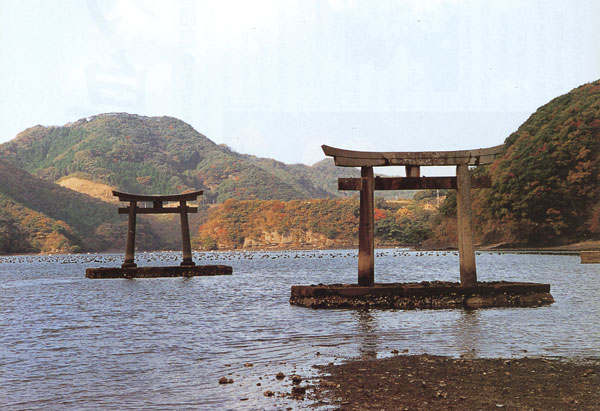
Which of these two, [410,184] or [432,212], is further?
[432,212]

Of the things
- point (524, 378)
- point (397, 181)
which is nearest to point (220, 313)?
point (397, 181)

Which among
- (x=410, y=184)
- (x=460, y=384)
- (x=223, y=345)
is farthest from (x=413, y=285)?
(x=460, y=384)

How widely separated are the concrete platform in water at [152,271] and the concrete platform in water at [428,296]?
2641cm

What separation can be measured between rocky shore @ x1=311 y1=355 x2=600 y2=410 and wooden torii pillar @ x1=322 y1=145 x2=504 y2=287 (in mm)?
9840

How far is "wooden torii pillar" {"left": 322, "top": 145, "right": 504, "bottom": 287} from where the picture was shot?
22.6m

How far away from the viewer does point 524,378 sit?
10.8 meters

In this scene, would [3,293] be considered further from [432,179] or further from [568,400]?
[568,400]

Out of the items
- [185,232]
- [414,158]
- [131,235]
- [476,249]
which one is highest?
[414,158]

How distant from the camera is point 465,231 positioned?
22.9m

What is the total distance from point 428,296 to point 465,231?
→ 274cm

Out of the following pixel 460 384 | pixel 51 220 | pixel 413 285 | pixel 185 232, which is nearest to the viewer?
pixel 460 384

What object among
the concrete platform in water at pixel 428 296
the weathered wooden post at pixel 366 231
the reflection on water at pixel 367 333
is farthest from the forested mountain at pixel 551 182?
the reflection on water at pixel 367 333

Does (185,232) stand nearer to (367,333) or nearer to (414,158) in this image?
(414,158)

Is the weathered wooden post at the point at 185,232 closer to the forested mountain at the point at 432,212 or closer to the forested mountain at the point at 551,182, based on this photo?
the forested mountain at the point at 432,212
